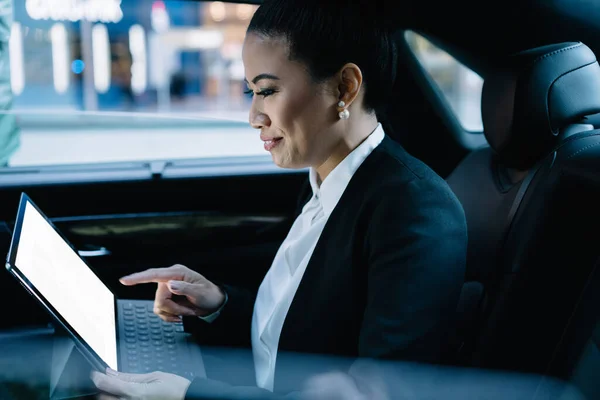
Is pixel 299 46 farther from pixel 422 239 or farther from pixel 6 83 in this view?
pixel 6 83

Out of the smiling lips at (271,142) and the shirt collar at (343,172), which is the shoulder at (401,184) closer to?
the shirt collar at (343,172)

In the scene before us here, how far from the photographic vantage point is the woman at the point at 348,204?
3.30 ft

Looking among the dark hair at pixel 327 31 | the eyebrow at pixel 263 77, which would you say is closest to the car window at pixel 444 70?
the dark hair at pixel 327 31

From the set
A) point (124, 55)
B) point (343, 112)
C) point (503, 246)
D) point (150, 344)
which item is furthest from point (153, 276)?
point (124, 55)

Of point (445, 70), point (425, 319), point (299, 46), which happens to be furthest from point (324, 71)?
point (445, 70)

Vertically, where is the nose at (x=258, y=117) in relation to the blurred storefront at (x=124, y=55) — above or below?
above

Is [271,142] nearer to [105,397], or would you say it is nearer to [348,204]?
[348,204]

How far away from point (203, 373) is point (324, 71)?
0.57 m

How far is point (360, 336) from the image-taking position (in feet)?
3.37

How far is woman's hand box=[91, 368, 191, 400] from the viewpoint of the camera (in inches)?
38.3

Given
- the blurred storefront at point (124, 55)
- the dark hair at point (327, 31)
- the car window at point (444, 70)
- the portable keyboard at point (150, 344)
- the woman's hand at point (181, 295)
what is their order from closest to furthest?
the dark hair at point (327, 31) < the portable keyboard at point (150, 344) < the woman's hand at point (181, 295) < the car window at point (444, 70) < the blurred storefront at point (124, 55)

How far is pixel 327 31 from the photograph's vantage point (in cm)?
111

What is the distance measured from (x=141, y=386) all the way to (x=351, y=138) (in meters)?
0.52

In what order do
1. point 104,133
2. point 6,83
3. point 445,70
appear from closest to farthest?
point 6,83, point 445,70, point 104,133
